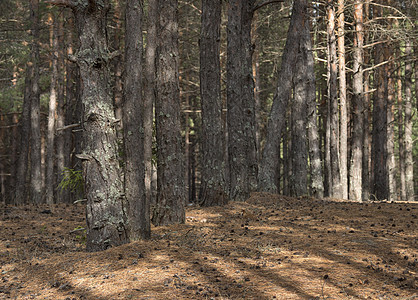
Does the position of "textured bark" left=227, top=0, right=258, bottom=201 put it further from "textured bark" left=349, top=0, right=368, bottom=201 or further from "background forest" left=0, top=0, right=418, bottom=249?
"textured bark" left=349, top=0, right=368, bottom=201

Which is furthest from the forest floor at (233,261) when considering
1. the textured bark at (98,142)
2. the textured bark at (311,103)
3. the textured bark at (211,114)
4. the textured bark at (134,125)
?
the textured bark at (311,103)

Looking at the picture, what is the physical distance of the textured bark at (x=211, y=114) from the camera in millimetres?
10492

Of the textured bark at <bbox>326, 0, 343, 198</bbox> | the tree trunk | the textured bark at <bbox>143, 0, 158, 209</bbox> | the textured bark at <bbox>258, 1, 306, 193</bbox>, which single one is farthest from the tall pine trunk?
the tree trunk

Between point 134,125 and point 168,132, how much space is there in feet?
4.20

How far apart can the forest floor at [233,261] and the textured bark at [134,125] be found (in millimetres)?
515

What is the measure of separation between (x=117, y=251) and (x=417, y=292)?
442cm

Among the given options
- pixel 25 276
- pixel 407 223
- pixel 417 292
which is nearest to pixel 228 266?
pixel 417 292

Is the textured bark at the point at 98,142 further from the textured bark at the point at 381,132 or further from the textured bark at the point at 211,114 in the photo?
the textured bark at the point at 381,132

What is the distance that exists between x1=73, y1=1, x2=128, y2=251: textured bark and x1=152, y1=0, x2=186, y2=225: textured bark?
146cm

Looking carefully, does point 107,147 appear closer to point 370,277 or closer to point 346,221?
point 370,277

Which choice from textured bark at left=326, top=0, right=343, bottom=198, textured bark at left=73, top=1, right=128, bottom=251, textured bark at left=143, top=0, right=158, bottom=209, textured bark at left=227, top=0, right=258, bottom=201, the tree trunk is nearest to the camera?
textured bark at left=73, top=1, right=128, bottom=251

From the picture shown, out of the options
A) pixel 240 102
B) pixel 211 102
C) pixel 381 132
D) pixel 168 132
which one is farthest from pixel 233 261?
pixel 381 132

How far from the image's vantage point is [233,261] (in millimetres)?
6223

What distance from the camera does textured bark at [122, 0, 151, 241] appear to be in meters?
7.05
